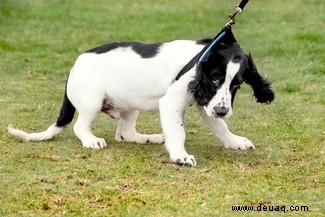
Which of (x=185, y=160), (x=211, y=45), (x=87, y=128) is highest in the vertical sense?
(x=211, y=45)

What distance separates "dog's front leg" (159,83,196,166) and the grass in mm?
210

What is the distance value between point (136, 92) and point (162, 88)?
0.94 ft

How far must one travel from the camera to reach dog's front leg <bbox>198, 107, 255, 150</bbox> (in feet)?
23.9

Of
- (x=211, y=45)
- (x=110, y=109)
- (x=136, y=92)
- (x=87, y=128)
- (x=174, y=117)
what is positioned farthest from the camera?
(x=110, y=109)

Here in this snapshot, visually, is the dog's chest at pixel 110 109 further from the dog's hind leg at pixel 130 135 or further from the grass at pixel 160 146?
the grass at pixel 160 146

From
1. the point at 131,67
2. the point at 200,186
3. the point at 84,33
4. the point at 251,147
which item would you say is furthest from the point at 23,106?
the point at 84,33

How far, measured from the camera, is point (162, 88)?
7094 mm

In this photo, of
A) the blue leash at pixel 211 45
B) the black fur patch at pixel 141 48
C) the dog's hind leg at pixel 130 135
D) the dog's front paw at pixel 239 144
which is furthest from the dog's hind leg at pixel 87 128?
the blue leash at pixel 211 45

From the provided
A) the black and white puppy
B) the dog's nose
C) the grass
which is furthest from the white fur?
the dog's nose

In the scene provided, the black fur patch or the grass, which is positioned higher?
the black fur patch

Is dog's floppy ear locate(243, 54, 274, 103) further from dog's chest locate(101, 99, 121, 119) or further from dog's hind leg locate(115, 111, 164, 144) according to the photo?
dog's chest locate(101, 99, 121, 119)

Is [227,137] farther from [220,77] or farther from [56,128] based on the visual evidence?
[56,128]

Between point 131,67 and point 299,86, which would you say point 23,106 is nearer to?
point 131,67

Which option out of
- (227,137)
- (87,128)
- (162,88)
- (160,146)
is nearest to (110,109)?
(87,128)
